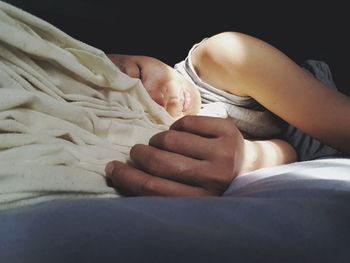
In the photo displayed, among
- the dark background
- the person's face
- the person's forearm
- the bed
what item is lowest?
the person's forearm

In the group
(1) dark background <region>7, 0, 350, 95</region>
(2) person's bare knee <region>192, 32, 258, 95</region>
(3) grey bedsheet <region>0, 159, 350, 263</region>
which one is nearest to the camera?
(3) grey bedsheet <region>0, 159, 350, 263</region>

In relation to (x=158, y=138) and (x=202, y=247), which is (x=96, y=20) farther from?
(x=202, y=247)

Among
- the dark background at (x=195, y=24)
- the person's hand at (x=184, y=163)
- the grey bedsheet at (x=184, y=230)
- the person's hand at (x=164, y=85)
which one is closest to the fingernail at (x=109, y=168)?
the person's hand at (x=184, y=163)

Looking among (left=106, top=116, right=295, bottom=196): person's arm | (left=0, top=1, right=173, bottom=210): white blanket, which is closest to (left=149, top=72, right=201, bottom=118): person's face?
(left=0, top=1, right=173, bottom=210): white blanket

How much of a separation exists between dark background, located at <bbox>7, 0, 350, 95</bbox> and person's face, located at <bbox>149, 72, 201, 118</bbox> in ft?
1.21

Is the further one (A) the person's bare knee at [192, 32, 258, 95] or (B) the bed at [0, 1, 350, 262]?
(A) the person's bare knee at [192, 32, 258, 95]

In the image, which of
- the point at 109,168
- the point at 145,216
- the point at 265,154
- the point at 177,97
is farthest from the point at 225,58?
the point at 145,216

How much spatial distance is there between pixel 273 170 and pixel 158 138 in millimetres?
202

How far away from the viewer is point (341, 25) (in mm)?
1187

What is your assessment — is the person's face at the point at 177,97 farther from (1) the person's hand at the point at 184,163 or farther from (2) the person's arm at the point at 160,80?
(1) the person's hand at the point at 184,163

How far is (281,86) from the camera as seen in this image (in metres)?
0.83

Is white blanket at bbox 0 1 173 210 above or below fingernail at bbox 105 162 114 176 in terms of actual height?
above

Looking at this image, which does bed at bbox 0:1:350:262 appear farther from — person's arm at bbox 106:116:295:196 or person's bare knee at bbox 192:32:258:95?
person's bare knee at bbox 192:32:258:95

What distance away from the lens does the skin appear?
525mm
